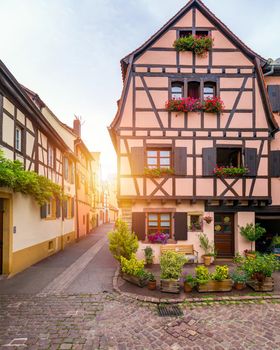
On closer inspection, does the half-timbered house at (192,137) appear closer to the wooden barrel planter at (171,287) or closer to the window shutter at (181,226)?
the window shutter at (181,226)

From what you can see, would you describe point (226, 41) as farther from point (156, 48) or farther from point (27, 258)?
point (27, 258)

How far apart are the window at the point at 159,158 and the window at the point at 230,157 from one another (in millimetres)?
2642

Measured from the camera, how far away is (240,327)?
17.6 feet

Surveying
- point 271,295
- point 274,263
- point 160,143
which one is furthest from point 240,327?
point 160,143

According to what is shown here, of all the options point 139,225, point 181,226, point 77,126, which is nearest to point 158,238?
point 139,225

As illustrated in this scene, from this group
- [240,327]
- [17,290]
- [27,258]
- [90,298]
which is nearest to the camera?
[240,327]

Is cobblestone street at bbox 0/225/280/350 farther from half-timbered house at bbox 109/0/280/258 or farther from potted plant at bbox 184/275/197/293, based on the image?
half-timbered house at bbox 109/0/280/258

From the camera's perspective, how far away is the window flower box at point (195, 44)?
1105 centimetres

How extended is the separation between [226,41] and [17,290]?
1370 cm

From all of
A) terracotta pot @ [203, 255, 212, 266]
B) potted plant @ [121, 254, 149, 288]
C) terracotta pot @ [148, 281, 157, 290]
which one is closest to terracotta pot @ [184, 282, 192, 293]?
terracotta pot @ [148, 281, 157, 290]

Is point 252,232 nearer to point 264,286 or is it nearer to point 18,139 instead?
A: point 264,286

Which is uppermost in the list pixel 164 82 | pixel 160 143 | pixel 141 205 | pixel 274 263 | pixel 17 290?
pixel 164 82

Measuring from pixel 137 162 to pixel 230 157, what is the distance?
5.05 meters

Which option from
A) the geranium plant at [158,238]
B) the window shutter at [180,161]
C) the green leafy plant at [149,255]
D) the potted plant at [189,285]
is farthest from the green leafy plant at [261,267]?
the window shutter at [180,161]
